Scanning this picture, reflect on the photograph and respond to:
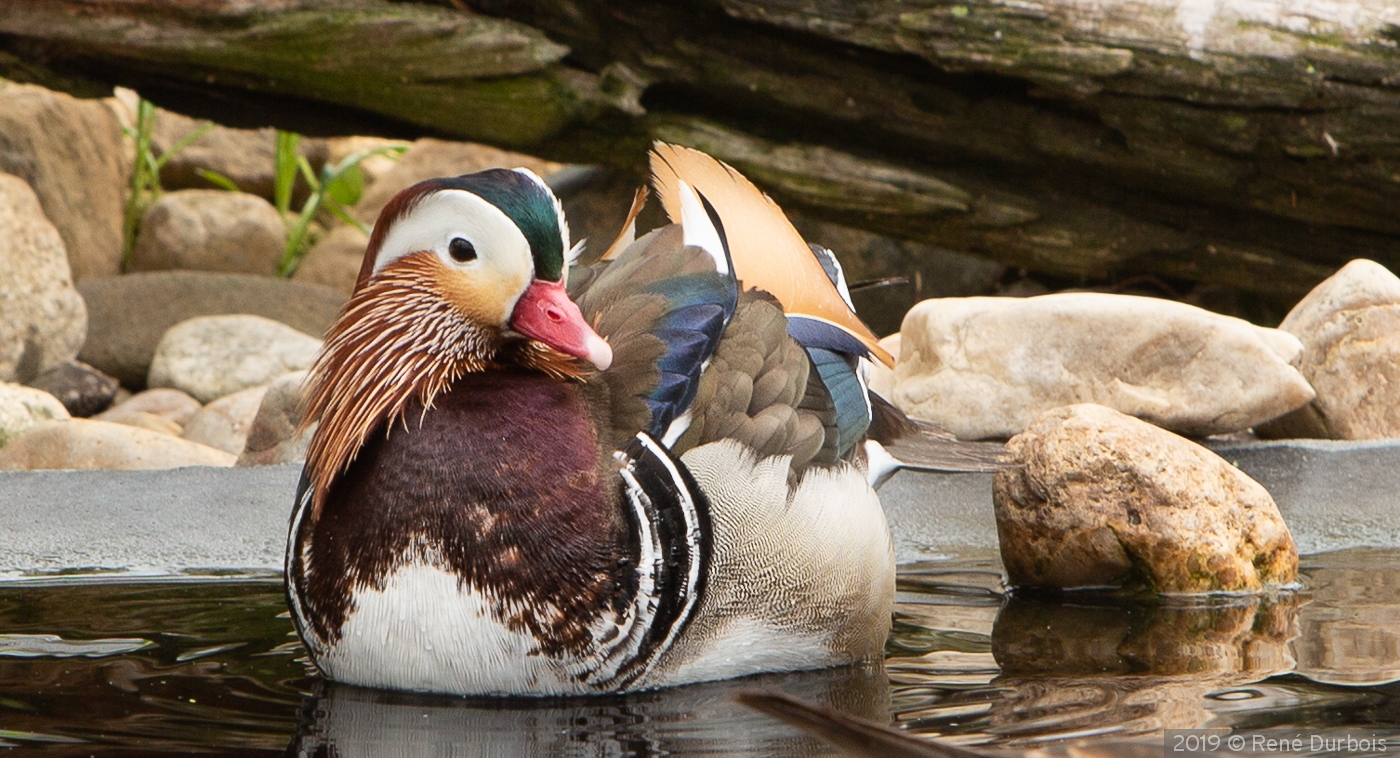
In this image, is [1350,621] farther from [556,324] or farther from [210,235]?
[210,235]

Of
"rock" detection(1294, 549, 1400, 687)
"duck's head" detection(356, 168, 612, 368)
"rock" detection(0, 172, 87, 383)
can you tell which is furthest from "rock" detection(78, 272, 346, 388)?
"rock" detection(1294, 549, 1400, 687)

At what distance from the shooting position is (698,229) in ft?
10.3

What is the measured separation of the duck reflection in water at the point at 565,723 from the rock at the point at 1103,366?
1767 mm

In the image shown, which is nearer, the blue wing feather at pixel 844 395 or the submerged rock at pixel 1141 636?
the submerged rock at pixel 1141 636

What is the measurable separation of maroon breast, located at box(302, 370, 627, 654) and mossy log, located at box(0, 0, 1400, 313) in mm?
3062

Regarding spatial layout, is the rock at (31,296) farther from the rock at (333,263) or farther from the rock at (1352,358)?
the rock at (1352,358)

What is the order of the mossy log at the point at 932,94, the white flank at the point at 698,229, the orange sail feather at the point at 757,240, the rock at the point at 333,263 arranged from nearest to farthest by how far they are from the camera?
the white flank at the point at 698,229 < the orange sail feather at the point at 757,240 < the mossy log at the point at 932,94 < the rock at the point at 333,263

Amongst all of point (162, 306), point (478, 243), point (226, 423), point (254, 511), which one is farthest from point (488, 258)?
point (162, 306)

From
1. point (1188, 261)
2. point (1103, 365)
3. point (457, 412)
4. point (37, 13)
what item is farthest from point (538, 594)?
point (1188, 261)

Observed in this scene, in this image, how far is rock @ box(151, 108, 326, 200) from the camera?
10.5 m

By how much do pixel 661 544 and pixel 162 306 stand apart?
6000mm

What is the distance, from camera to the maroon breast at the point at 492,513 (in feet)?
8.26

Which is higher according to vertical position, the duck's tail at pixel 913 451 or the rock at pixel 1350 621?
the duck's tail at pixel 913 451

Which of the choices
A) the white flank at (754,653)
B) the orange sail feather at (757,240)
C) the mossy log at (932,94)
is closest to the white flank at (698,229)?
the orange sail feather at (757,240)
